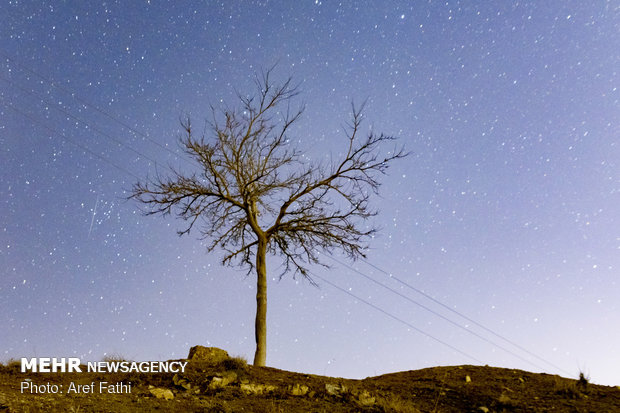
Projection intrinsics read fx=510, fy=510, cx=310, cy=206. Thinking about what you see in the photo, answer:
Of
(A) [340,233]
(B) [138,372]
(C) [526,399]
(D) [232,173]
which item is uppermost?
(D) [232,173]

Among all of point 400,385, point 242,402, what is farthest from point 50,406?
point 400,385

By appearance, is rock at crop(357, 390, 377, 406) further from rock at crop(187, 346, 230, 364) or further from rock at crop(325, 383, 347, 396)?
rock at crop(187, 346, 230, 364)

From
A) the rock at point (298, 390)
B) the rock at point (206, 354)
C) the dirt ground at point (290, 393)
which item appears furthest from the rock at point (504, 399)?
the rock at point (206, 354)

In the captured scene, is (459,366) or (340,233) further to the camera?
(340,233)

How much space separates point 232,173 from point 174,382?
776cm

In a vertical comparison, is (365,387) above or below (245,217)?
below

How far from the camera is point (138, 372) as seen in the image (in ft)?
40.3

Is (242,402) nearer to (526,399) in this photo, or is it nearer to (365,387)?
(365,387)

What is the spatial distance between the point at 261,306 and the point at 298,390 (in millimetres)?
5078

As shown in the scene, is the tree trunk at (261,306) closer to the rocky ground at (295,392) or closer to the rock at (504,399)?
the rocky ground at (295,392)

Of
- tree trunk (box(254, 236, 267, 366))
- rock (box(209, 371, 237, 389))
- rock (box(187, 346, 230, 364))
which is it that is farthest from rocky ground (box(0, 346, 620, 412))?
tree trunk (box(254, 236, 267, 366))

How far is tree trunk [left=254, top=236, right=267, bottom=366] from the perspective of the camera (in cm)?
1512

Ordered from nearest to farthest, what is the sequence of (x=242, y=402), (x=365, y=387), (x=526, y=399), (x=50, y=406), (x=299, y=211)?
(x=50, y=406) → (x=242, y=402) → (x=526, y=399) → (x=365, y=387) → (x=299, y=211)

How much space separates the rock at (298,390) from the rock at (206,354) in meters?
3.12
